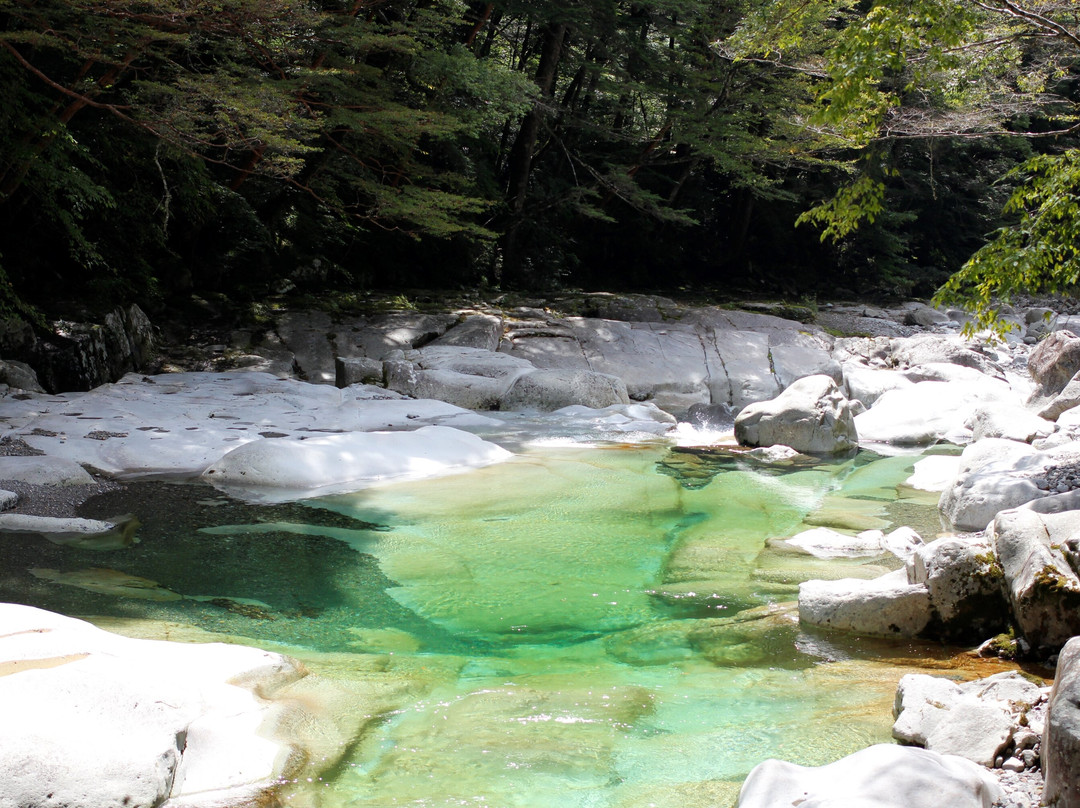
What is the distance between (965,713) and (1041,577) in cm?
100

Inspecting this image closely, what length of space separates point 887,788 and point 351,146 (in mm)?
12949

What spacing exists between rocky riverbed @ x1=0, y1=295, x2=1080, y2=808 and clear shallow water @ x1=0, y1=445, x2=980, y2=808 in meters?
0.30

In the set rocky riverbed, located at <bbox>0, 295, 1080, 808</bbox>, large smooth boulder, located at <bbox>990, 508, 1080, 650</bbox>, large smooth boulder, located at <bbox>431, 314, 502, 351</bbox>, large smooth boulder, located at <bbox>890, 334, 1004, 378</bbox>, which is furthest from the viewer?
large smooth boulder, located at <bbox>890, 334, 1004, 378</bbox>

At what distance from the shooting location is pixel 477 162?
17.2 metres

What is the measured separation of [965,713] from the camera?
9.02 ft

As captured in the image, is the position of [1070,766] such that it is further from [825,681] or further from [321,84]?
[321,84]

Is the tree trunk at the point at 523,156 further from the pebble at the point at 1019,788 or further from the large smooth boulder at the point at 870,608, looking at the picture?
the pebble at the point at 1019,788

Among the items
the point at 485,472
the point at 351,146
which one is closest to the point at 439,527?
the point at 485,472

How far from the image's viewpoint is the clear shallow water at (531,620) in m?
2.72

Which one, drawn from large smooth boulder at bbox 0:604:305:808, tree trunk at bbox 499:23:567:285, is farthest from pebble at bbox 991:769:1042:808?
tree trunk at bbox 499:23:567:285

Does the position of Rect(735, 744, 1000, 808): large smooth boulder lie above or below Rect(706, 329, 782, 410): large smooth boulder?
above

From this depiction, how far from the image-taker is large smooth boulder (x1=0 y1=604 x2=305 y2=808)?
224 cm

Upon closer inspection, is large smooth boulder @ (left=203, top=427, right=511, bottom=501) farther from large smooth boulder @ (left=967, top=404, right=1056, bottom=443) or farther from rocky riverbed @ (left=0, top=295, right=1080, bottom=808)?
large smooth boulder @ (left=967, top=404, right=1056, bottom=443)

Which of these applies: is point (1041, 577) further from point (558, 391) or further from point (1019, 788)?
point (558, 391)
